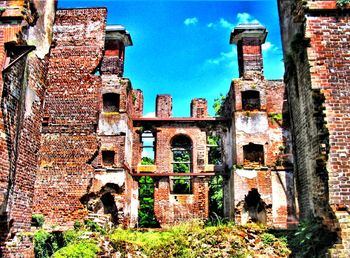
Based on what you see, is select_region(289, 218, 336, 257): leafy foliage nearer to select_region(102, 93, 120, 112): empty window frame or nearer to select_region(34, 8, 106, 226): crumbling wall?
select_region(34, 8, 106, 226): crumbling wall

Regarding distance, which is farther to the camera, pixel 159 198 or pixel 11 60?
pixel 159 198

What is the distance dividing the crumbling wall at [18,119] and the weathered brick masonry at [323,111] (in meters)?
5.26

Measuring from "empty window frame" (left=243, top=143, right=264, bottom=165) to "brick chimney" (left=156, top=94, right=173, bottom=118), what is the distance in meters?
5.42

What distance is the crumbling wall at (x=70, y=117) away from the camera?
15.2 meters

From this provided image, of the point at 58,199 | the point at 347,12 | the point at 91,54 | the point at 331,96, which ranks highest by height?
the point at 91,54

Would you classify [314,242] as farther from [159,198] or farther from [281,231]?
[159,198]

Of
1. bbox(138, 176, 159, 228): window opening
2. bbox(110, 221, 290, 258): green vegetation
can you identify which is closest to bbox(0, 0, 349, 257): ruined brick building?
bbox(110, 221, 290, 258): green vegetation

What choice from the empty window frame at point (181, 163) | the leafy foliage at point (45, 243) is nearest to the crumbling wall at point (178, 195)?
the empty window frame at point (181, 163)

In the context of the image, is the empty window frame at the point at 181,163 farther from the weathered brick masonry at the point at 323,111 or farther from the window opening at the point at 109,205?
the weathered brick masonry at the point at 323,111

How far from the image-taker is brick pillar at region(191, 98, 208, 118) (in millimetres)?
20547

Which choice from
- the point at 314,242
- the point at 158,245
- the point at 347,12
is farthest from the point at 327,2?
the point at 158,245

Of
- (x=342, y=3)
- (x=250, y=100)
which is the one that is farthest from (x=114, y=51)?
(x=342, y=3)

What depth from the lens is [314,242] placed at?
6453 mm

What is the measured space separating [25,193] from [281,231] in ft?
18.8
